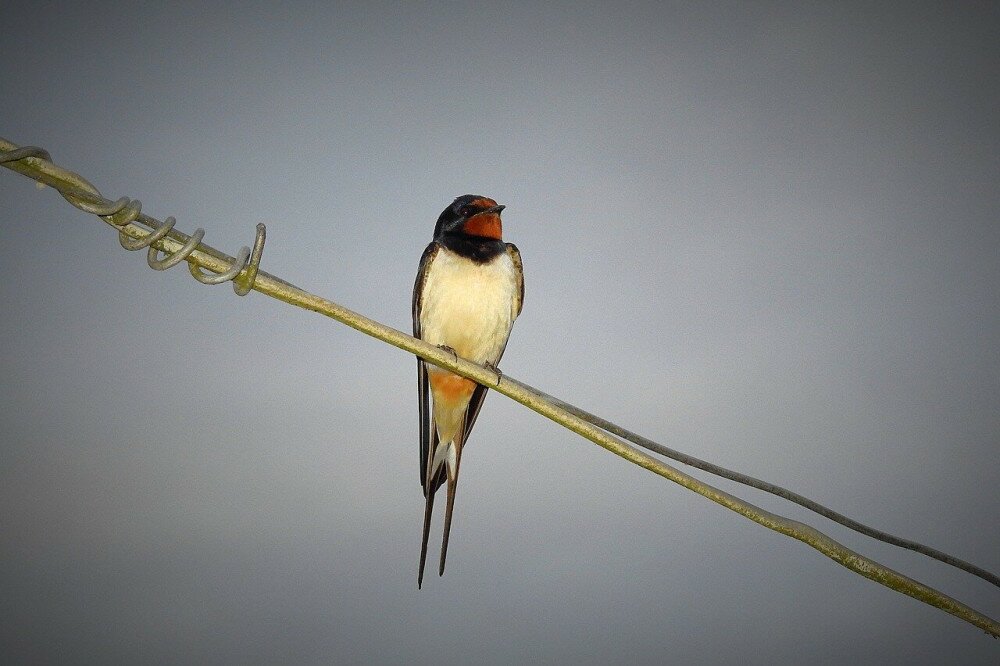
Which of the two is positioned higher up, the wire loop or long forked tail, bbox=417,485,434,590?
the wire loop

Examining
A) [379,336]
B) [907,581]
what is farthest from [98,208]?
[907,581]

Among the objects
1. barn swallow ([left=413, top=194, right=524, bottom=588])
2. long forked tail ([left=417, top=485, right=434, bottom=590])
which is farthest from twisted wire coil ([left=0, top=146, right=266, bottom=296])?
barn swallow ([left=413, top=194, right=524, bottom=588])

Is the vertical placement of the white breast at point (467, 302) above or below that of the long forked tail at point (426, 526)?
above

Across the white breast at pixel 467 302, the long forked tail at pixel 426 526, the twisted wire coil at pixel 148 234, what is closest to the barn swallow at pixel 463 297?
the white breast at pixel 467 302

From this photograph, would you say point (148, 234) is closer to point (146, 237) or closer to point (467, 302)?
point (146, 237)

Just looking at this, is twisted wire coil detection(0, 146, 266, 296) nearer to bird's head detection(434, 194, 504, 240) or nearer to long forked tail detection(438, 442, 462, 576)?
long forked tail detection(438, 442, 462, 576)

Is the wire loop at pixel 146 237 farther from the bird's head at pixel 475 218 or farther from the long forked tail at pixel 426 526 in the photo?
the bird's head at pixel 475 218

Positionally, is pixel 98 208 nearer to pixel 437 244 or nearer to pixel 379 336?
pixel 379 336
